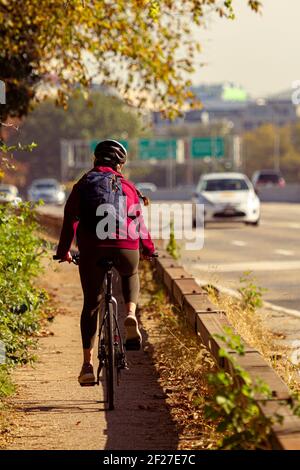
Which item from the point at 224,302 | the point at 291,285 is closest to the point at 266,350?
the point at 224,302

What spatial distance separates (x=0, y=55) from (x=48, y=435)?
1057 cm

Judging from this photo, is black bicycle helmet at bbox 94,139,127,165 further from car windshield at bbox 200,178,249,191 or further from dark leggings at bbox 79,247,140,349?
car windshield at bbox 200,178,249,191

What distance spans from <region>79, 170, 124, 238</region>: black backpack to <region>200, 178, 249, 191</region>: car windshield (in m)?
30.7

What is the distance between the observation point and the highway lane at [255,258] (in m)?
18.7

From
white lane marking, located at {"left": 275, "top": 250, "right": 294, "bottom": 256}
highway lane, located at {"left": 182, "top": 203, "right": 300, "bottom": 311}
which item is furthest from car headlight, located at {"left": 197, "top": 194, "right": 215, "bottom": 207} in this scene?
white lane marking, located at {"left": 275, "top": 250, "right": 294, "bottom": 256}

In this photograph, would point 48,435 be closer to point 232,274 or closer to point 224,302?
point 224,302

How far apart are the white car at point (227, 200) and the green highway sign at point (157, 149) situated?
73.6 meters

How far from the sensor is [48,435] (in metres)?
8.30

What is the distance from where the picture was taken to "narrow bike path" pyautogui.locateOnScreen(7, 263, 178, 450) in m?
8.02

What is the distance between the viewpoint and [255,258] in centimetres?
2530

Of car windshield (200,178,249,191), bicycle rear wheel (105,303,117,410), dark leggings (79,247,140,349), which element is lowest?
car windshield (200,178,249,191)

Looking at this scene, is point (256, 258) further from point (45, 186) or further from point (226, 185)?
point (45, 186)

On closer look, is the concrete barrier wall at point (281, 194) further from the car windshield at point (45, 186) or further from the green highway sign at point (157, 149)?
the green highway sign at point (157, 149)

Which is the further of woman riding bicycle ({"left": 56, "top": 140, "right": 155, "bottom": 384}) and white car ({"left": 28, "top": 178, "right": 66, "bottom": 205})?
white car ({"left": 28, "top": 178, "right": 66, "bottom": 205})
